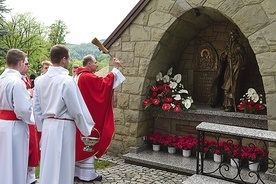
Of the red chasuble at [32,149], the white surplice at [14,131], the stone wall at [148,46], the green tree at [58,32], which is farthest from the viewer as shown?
the green tree at [58,32]

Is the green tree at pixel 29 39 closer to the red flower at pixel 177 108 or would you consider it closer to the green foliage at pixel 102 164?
the green foliage at pixel 102 164

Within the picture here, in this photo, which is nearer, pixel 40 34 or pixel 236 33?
A: pixel 236 33

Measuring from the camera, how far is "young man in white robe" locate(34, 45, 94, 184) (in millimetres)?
3270

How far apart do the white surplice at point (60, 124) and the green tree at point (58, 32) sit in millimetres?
34305

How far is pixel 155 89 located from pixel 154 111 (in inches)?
19.6

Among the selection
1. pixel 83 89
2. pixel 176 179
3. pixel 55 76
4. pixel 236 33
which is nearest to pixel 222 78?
pixel 236 33

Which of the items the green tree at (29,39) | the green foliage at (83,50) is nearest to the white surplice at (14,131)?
the green tree at (29,39)

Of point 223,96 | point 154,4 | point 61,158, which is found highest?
point 154,4

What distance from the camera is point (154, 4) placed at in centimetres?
561

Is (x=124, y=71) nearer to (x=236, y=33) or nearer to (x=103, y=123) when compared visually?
(x=103, y=123)

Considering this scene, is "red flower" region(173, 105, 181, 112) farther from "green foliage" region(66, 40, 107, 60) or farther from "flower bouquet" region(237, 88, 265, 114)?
"green foliage" region(66, 40, 107, 60)

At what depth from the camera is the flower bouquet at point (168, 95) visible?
5.52 m

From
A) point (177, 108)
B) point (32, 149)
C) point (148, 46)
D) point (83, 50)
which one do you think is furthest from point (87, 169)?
point (83, 50)

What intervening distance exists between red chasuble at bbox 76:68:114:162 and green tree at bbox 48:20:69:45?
3297 cm
